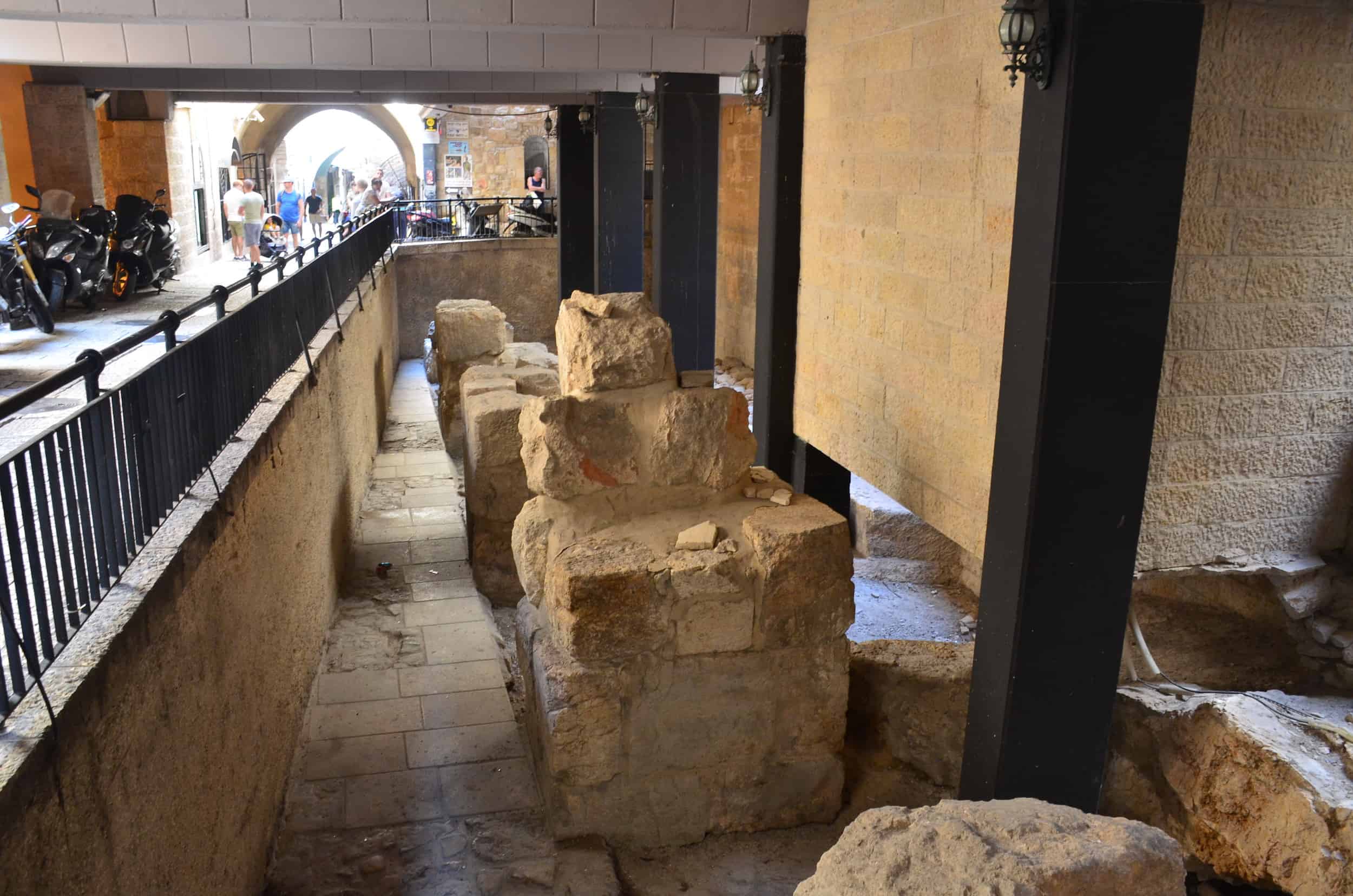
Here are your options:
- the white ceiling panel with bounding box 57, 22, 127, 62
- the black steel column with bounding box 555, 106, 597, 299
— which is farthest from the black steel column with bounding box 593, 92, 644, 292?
the white ceiling panel with bounding box 57, 22, 127, 62

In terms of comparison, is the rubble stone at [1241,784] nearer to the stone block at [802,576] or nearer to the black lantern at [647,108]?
the stone block at [802,576]

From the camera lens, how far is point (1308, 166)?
3932 millimetres

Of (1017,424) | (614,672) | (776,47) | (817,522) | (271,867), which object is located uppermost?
(776,47)

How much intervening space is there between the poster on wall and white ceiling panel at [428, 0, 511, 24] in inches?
1050

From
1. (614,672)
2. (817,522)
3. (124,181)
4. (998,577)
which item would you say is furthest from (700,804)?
(124,181)

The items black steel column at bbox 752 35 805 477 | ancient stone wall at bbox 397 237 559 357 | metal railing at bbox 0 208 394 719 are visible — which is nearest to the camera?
metal railing at bbox 0 208 394 719

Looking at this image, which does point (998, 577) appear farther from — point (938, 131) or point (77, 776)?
point (77, 776)

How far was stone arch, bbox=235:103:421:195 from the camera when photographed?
28297 mm

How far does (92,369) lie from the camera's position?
3268 millimetres

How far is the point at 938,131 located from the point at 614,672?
8.49 ft

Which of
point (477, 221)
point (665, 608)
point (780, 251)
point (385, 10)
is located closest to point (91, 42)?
point (385, 10)

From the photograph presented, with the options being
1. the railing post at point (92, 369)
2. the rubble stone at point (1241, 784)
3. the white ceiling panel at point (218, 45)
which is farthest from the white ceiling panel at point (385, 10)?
the rubble stone at point (1241, 784)

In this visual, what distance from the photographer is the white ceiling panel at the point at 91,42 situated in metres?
7.54

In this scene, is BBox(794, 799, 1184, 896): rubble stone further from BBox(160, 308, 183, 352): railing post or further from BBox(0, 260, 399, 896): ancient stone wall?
BBox(160, 308, 183, 352): railing post
